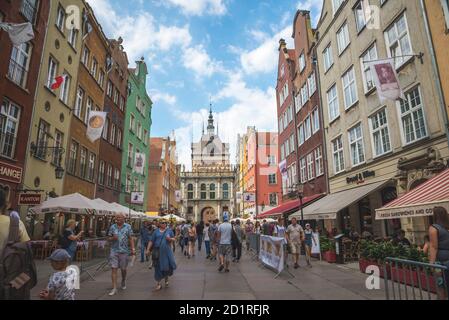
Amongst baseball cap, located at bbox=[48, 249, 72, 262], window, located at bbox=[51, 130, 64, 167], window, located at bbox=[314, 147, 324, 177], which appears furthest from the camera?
window, located at bbox=[314, 147, 324, 177]

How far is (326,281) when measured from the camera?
878 centimetres

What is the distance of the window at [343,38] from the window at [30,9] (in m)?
16.5

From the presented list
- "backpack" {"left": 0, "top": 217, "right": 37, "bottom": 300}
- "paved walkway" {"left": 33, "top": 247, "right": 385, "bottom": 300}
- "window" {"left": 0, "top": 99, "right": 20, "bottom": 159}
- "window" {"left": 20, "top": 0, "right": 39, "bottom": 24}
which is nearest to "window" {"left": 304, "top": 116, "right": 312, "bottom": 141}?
"paved walkway" {"left": 33, "top": 247, "right": 385, "bottom": 300}

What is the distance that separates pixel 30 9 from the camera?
47.3ft

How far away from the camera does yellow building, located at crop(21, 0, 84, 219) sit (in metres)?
14.7

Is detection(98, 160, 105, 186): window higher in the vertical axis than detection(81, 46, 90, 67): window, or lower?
lower

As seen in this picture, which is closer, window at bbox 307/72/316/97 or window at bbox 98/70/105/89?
window at bbox 307/72/316/97

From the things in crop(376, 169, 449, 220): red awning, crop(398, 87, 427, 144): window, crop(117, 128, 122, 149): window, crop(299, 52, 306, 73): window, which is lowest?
crop(376, 169, 449, 220): red awning

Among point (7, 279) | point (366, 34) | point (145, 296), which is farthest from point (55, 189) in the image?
point (366, 34)

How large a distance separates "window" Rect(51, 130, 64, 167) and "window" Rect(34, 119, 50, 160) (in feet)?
2.17

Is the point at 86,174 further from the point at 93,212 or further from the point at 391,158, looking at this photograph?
the point at 391,158

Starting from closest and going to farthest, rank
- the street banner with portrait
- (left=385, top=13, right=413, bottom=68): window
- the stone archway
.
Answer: the street banner with portrait, (left=385, top=13, right=413, bottom=68): window, the stone archway

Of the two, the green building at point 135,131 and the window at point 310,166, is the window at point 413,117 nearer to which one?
the window at point 310,166

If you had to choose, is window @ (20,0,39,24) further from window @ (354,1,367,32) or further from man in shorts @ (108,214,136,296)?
window @ (354,1,367,32)
